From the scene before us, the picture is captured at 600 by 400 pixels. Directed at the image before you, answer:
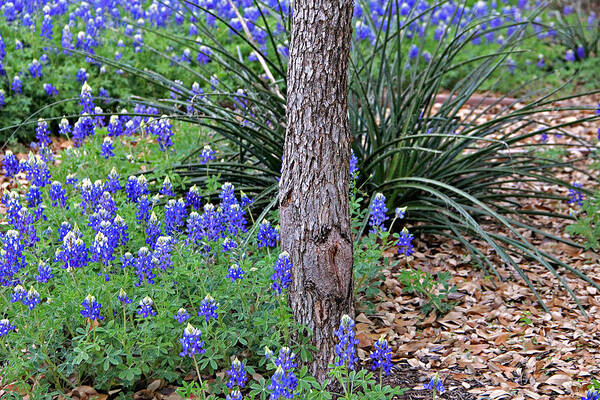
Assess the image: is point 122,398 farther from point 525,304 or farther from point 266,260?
point 525,304

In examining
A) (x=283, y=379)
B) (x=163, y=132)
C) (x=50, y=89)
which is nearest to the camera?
(x=283, y=379)

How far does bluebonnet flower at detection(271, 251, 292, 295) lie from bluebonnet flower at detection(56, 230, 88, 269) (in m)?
0.79

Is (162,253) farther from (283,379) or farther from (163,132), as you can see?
(163,132)

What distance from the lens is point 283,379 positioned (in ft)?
7.82

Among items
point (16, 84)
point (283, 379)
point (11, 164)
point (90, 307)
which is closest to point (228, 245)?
point (90, 307)

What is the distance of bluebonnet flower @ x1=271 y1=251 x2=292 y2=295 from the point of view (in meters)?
2.78

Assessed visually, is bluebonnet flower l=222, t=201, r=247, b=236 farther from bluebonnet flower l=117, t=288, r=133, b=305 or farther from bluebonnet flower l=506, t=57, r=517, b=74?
bluebonnet flower l=506, t=57, r=517, b=74

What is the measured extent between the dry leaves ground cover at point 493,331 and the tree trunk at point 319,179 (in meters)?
0.54

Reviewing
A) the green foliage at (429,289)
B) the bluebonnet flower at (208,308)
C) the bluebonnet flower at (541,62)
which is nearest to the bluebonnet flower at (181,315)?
the bluebonnet flower at (208,308)

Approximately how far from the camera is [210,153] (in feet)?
12.8

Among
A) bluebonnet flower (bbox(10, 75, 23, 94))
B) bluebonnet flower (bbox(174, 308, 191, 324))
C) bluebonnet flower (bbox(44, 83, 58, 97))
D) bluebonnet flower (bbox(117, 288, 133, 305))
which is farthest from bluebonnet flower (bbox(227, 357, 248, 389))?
bluebonnet flower (bbox(10, 75, 23, 94))

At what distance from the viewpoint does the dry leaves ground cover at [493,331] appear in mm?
3062

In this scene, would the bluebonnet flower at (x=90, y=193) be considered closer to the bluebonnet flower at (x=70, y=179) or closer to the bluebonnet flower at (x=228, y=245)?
the bluebonnet flower at (x=70, y=179)

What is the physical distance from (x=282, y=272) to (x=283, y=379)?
0.53m
